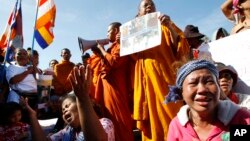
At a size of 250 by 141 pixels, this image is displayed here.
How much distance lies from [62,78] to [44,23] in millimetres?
1271

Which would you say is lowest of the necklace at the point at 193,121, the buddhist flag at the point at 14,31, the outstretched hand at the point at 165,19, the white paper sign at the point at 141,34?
the necklace at the point at 193,121

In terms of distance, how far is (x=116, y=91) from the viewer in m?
4.41

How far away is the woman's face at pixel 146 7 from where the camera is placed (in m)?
4.22

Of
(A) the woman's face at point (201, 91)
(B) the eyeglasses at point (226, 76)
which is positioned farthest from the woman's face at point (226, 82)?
(A) the woman's face at point (201, 91)

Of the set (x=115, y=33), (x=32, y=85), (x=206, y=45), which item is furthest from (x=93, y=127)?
(x=32, y=85)

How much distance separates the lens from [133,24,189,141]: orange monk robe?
383 cm

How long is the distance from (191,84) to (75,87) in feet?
2.43

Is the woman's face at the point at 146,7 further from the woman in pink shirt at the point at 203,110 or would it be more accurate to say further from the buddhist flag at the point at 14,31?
the buddhist flag at the point at 14,31

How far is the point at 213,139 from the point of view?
82.1 inches

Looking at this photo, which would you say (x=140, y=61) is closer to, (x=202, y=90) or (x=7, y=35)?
(x=202, y=90)

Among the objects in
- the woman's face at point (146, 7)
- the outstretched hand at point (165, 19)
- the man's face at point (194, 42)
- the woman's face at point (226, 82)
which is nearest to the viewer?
the woman's face at point (226, 82)

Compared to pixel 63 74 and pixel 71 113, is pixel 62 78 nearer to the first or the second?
pixel 63 74

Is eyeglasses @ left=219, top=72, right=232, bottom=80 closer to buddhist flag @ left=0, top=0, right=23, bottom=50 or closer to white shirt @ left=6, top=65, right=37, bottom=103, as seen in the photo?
white shirt @ left=6, top=65, right=37, bottom=103

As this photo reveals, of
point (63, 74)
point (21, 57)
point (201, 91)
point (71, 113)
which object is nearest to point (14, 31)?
point (63, 74)
